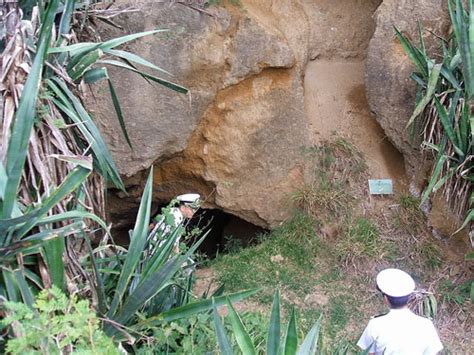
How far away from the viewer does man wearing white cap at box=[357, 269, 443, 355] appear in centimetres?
272

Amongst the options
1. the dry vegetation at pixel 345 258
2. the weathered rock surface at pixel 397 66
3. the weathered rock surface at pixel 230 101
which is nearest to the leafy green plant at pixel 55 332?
the dry vegetation at pixel 345 258

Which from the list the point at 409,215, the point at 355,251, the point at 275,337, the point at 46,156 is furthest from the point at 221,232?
the point at 275,337

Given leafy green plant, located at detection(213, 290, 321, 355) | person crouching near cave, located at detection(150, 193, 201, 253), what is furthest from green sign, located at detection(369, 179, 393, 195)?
leafy green plant, located at detection(213, 290, 321, 355)

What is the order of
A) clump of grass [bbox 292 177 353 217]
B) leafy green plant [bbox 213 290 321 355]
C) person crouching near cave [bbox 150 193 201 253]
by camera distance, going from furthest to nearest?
clump of grass [bbox 292 177 353 217], person crouching near cave [bbox 150 193 201 253], leafy green plant [bbox 213 290 321 355]

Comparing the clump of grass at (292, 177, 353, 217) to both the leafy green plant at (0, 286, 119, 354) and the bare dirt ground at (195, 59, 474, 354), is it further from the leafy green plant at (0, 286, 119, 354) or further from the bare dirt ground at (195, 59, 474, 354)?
the leafy green plant at (0, 286, 119, 354)

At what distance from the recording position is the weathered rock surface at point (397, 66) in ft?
16.4

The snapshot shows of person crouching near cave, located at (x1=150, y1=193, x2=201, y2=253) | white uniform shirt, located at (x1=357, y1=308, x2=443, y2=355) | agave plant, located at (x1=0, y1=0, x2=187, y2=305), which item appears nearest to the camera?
agave plant, located at (x1=0, y1=0, x2=187, y2=305)

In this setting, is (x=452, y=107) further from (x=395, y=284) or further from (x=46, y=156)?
(x=46, y=156)

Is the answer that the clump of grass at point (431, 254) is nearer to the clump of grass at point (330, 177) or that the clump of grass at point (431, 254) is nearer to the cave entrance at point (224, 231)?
the clump of grass at point (330, 177)

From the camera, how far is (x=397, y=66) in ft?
16.7

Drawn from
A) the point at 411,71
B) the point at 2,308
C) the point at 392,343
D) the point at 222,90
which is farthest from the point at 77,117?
the point at 411,71

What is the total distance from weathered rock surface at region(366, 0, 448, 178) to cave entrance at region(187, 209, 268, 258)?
1591mm

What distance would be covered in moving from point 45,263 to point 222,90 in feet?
9.94

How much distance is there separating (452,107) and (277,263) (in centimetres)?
184
